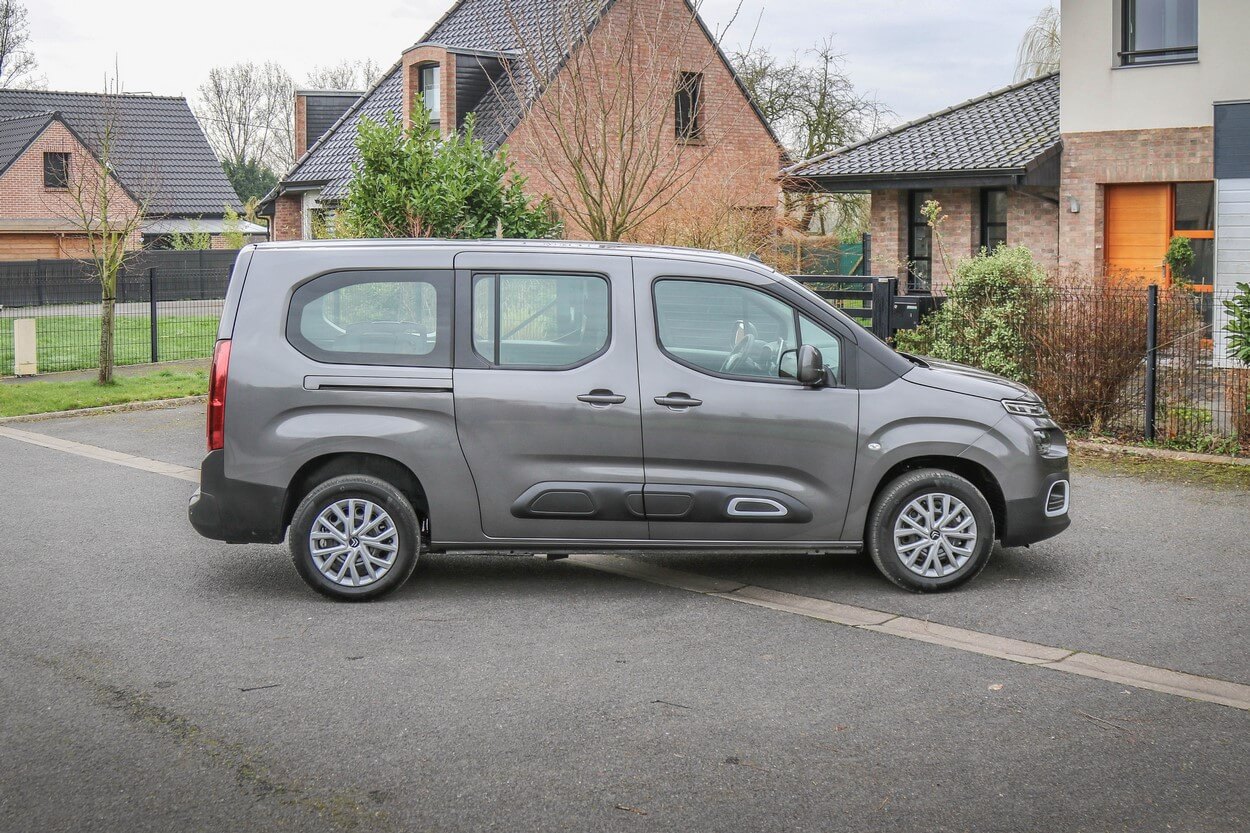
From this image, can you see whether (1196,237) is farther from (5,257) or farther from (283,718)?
(5,257)

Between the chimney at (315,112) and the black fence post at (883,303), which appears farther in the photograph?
the chimney at (315,112)

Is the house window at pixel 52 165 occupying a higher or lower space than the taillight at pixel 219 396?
higher

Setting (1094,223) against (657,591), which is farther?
(1094,223)

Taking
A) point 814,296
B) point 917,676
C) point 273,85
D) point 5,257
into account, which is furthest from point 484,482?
point 273,85

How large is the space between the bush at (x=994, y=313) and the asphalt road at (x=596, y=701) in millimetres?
4814

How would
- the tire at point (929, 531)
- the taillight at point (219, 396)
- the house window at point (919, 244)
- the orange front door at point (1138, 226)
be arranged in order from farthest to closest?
the house window at point (919, 244) < the orange front door at point (1138, 226) < the tire at point (929, 531) < the taillight at point (219, 396)

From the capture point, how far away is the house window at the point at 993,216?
79.0 feet

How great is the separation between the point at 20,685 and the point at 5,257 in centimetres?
4924

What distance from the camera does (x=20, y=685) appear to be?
5848mm

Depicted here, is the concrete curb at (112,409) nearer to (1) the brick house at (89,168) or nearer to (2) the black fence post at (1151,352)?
(2) the black fence post at (1151,352)

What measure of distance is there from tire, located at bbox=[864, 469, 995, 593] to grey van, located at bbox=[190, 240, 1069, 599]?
0.04 ft

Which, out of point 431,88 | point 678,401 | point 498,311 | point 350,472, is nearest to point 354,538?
point 350,472

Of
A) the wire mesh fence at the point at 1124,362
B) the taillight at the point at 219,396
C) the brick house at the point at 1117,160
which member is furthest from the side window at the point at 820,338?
the brick house at the point at 1117,160

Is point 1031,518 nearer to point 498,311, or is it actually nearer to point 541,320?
point 541,320
